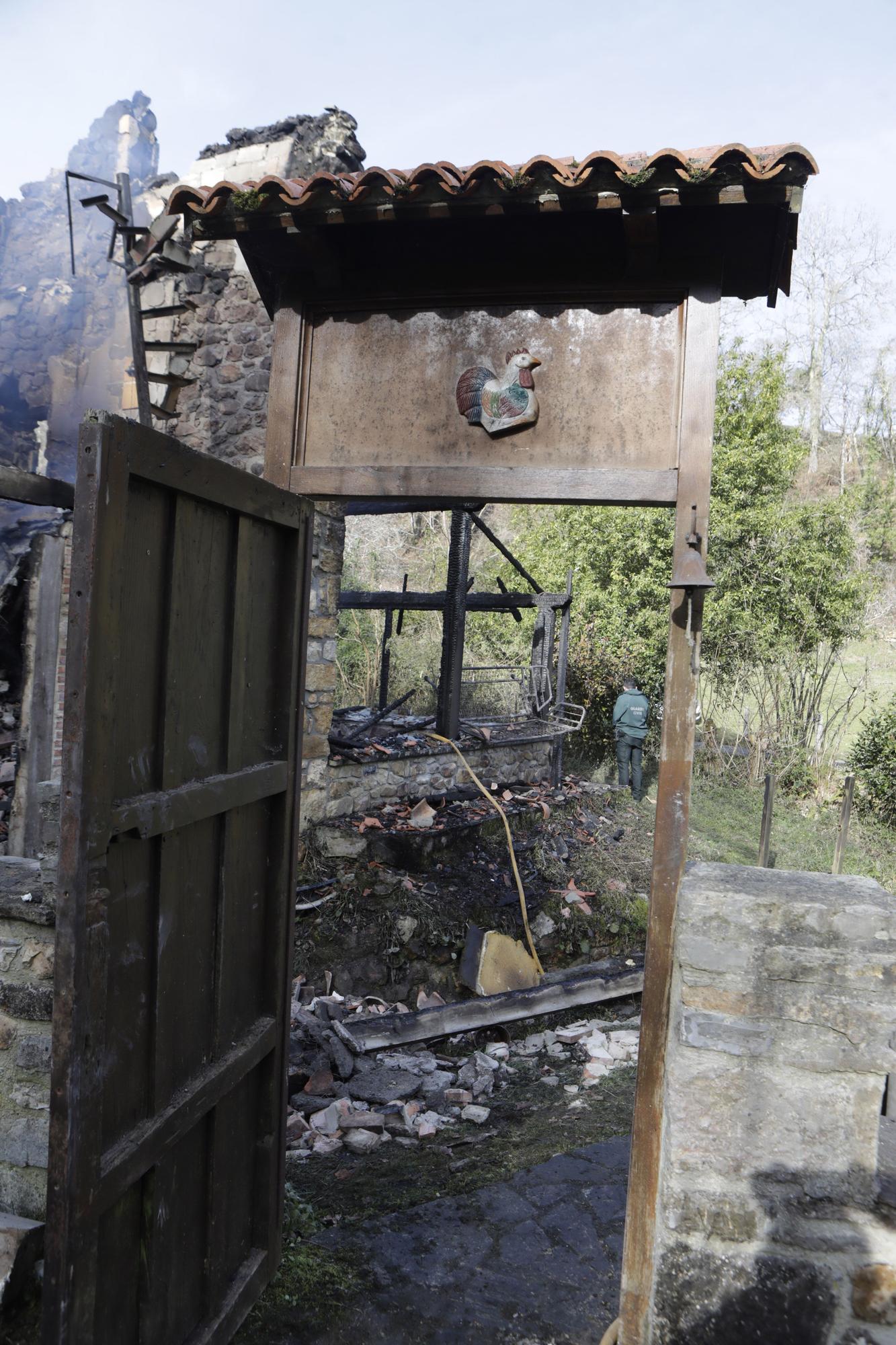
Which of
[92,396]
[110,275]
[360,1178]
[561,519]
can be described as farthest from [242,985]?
[110,275]

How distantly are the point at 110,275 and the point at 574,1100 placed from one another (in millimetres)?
18181

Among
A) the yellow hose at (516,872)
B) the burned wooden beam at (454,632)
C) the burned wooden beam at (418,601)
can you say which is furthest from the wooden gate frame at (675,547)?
the burned wooden beam at (454,632)

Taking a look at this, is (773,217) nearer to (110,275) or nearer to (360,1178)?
(360,1178)

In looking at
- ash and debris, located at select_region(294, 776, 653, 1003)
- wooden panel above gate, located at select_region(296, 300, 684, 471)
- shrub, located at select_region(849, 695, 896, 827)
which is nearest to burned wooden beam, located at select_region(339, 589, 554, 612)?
ash and debris, located at select_region(294, 776, 653, 1003)

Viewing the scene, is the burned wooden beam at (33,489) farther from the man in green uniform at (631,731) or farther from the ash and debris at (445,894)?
the man in green uniform at (631,731)

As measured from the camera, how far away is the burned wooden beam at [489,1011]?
5.67 m

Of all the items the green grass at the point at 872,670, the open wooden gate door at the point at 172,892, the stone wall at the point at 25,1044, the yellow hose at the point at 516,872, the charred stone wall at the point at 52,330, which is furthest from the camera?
the charred stone wall at the point at 52,330

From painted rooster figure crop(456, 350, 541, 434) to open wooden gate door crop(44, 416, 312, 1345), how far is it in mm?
796

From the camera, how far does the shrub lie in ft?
37.2

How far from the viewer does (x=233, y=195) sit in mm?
3285

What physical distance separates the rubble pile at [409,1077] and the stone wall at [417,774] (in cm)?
230

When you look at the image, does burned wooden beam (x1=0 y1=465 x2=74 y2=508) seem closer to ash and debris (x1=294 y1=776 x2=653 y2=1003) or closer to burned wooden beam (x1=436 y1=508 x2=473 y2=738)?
ash and debris (x1=294 y1=776 x2=653 y2=1003)

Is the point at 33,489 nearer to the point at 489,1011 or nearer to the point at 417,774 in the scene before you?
the point at 489,1011

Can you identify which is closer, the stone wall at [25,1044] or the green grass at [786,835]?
the stone wall at [25,1044]
